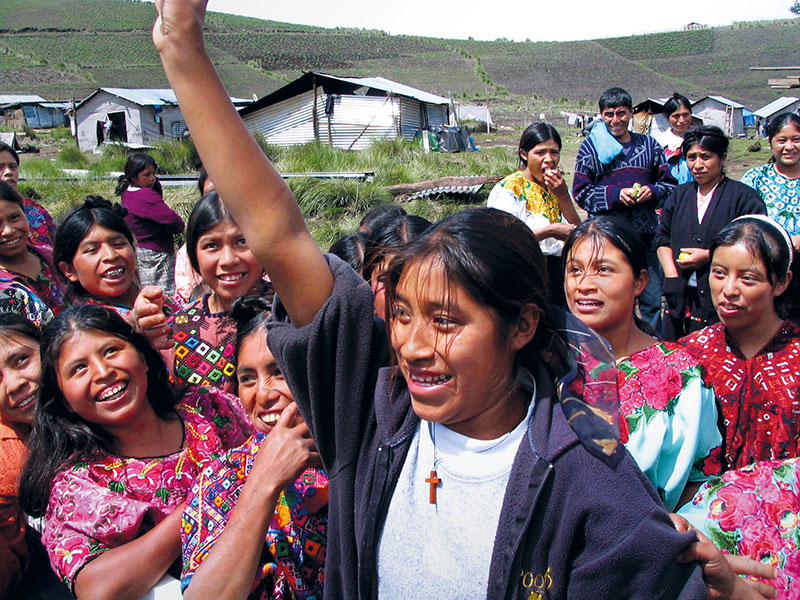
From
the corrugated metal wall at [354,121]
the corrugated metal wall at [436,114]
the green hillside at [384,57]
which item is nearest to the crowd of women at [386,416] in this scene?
the corrugated metal wall at [354,121]

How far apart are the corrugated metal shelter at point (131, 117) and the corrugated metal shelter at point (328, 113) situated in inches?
311

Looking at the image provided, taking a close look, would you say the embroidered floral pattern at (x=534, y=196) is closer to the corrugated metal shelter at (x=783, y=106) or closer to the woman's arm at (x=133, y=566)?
the woman's arm at (x=133, y=566)

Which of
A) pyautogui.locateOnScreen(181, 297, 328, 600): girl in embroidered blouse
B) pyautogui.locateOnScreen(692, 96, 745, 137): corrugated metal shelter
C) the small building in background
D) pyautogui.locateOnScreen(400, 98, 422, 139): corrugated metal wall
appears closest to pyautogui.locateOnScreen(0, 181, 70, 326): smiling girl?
pyautogui.locateOnScreen(181, 297, 328, 600): girl in embroidered blouse

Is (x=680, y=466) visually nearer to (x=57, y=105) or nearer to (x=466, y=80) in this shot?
(x=57, y=105)

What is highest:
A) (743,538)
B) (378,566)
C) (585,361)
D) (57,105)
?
(57,105)

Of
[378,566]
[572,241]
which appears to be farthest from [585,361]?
[572,241]

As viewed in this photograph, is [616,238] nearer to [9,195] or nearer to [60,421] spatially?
[60,421]

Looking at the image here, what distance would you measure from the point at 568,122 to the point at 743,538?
4193 centimetres

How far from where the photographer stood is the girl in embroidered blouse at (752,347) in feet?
7.04

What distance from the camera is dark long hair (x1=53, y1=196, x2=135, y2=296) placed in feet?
10.0

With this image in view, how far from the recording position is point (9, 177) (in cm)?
481

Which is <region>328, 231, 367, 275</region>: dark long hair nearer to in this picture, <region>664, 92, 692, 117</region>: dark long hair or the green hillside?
<region>664, 92, 692, 117</region>: dark long hair

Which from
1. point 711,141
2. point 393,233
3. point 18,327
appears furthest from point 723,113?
point 18,327

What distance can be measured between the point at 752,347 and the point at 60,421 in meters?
2.41
